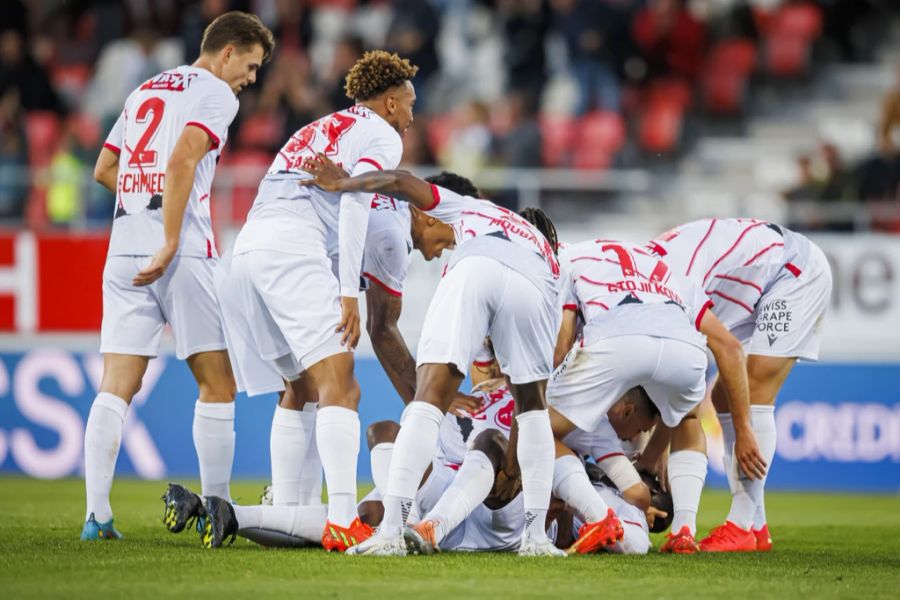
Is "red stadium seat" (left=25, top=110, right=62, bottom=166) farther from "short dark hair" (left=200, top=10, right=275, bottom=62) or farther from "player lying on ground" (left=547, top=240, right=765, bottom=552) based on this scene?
"player lying on ground" (left=547, top=240, right=765, bottom=552)

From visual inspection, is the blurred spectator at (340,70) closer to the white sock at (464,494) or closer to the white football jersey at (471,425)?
the white football jersey at (471,425)

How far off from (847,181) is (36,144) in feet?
30.4

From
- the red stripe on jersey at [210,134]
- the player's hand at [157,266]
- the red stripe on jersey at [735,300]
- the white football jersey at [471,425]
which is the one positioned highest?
the red stripe on jersey at [210,134]

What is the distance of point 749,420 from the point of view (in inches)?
306

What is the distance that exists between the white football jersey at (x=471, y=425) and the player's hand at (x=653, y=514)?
98cm

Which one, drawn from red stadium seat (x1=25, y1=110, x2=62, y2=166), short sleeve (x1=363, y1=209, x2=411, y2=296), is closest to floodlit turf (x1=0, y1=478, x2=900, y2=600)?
short sleeve (x1=363, y1=209, x2=411, y2=296)

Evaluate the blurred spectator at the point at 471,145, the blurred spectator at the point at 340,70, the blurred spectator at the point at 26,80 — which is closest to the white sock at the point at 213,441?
the blurred spectator at the point at 471,145

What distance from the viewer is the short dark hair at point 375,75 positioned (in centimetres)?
739

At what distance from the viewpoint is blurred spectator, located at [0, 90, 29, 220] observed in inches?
580

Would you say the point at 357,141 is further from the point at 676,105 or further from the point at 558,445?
the point at 676,105

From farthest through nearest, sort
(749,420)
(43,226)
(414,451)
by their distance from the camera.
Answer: (43,226), (749,420), (414,451)

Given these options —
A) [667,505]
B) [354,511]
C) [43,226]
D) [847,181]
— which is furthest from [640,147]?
[354,511]

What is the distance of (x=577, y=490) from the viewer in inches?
282

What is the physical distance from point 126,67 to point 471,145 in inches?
185
